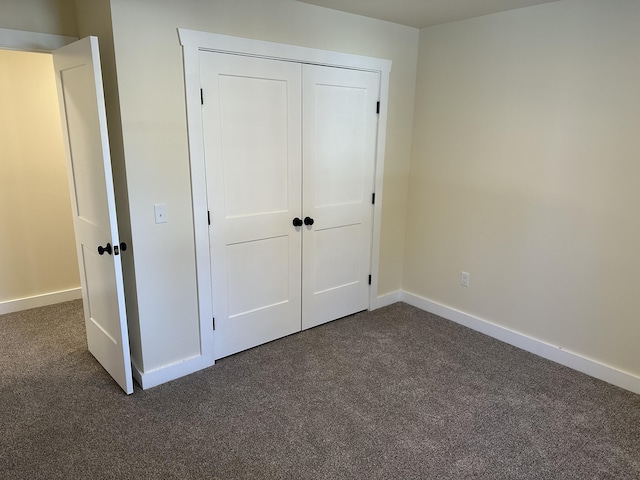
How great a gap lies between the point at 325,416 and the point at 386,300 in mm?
1703

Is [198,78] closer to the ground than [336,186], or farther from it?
farther from it

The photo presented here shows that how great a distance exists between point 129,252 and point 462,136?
2.54 m

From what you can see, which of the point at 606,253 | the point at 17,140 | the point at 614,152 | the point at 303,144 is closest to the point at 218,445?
the point at 303,144

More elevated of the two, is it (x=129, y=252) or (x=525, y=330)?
(x=129, y=252)

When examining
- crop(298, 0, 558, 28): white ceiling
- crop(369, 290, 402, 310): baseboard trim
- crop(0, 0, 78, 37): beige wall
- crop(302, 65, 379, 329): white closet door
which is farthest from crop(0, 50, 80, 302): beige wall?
crop(369, 290, 402, 310): baseboard trim

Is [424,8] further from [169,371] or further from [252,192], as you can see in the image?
[169,371]

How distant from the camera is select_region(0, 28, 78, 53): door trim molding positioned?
7.90ft

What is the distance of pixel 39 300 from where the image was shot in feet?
→ 12.6

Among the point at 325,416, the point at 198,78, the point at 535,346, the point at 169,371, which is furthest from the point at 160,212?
the point at 535,346

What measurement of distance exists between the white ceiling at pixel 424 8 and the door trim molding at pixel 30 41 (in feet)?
5.06

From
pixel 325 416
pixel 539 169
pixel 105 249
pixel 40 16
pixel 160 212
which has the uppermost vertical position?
pixel 40 16

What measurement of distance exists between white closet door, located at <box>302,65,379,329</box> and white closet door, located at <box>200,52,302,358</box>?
0.37 feet

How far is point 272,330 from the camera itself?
3.21m

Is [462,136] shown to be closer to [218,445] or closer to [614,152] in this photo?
[614,152]
